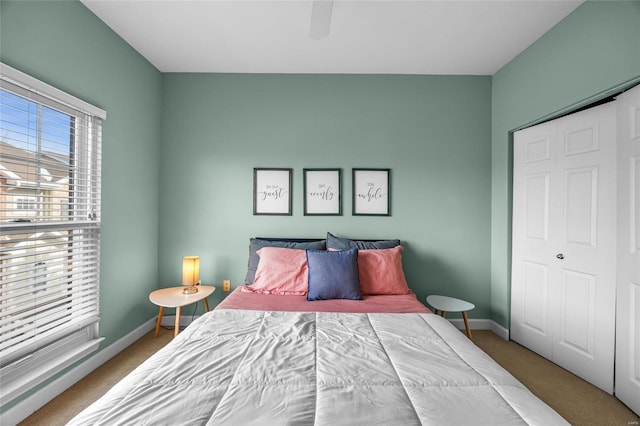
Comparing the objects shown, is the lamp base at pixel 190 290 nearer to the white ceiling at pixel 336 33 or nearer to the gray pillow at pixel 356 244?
the gray pillow at pixel 356 244

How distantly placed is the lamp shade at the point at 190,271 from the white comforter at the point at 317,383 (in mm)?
1172

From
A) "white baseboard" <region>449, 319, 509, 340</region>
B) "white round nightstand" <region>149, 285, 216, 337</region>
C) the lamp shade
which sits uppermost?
the lamp shade

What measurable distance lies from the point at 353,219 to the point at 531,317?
192 centimetres

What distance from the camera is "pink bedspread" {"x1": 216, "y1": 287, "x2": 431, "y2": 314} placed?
2.04 meters

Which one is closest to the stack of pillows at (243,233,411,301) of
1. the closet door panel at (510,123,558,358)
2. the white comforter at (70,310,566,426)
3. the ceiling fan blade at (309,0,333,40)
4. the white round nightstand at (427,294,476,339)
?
the white round nightstand at (427,294,476,339)

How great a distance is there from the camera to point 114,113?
2.40m

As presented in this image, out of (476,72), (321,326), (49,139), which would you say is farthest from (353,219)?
(49,139)

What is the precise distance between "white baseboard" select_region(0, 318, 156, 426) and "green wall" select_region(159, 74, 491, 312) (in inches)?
27.4

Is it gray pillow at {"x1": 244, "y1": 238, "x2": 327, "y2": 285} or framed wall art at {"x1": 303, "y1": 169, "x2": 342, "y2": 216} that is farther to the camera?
framed wall art at {"x1": 303, "y1": 169, "x2": 342, "y2": 216}

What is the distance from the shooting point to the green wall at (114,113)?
1748 millimetres

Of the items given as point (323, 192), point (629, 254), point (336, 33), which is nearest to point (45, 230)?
point (323, 192)

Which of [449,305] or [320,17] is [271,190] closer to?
[320,17]

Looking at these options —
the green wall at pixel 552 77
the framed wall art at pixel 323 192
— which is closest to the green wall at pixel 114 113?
the framed wall art at pixel 323 192

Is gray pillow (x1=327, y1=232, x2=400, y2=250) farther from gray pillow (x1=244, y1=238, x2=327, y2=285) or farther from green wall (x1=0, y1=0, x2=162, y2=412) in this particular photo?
green wall (x1=0, y1=0, x2=162, y2=412)
